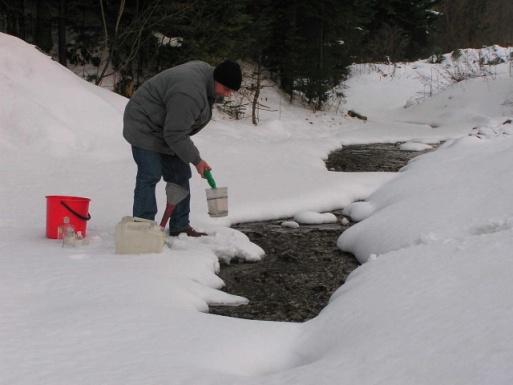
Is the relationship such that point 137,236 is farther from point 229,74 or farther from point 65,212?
point 229,74

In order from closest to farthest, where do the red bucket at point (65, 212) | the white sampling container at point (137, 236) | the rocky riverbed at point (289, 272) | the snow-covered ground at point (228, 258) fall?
the snow-covered ground at point (228, 258), the rocky riverbed at point (289, 272), the white sampling container at point (137, 236), the red bucket at point (65, 212)

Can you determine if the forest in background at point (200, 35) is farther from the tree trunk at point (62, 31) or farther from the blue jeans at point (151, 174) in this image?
the blue jeans at point (151, 174)

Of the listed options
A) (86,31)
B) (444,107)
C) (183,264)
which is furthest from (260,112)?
(183,264)

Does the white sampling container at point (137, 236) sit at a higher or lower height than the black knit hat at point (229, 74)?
lower

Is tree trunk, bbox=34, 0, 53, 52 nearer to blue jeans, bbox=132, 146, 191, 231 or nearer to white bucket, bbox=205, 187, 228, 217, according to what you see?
blue jeans, bbox=132, 146, 191, 231

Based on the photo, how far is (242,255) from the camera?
3.96 meters

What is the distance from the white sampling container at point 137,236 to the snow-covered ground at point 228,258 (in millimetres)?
76

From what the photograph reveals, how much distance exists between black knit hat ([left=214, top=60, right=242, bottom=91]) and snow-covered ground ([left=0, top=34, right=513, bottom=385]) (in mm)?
1136

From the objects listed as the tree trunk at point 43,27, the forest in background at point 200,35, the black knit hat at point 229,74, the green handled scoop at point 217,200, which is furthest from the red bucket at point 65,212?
the tree trunk at point 43,27

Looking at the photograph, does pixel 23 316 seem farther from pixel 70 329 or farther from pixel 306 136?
pixel 306 136

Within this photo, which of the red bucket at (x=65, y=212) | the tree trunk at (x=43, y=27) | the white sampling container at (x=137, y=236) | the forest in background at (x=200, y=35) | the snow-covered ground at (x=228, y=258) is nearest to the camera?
the snow-covered ground at (x=228, y=258)

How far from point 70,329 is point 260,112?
11.2 meters

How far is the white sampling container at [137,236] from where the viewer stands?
345 cm

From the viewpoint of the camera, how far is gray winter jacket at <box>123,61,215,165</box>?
3.50 meters
